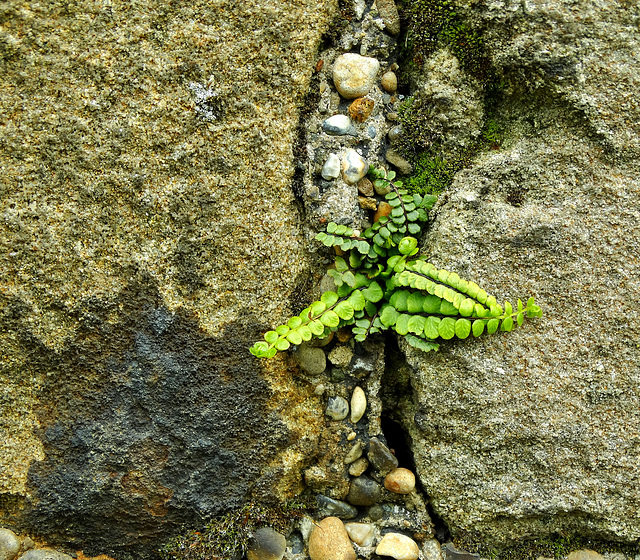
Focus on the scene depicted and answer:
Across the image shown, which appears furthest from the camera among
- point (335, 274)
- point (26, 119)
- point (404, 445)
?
point (404, 445)

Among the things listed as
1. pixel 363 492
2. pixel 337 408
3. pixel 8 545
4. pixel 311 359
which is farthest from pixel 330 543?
pixel 8 545

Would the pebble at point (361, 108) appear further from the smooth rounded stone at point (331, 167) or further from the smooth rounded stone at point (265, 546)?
the smooth rounded stone at point (265, 546)

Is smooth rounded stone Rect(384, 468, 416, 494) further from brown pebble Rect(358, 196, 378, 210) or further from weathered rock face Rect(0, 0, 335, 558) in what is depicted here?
brown pebble Rect(358, 196, 378, 210)

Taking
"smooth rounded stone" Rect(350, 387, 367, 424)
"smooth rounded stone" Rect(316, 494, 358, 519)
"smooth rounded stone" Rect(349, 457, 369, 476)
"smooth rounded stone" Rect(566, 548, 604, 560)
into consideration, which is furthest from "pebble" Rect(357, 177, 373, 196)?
Answer: "smooth rounded stone" Rect(566, 548, 604, 560)

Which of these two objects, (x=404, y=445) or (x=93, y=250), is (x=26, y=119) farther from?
(x=404, y=445)

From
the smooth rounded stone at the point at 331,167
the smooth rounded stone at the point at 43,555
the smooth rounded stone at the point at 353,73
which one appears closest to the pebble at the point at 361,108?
the smooth rounded stone at the point at 353,73

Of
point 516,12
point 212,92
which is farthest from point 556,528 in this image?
point 212,92

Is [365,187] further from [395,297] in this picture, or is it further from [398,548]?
[398,548]
